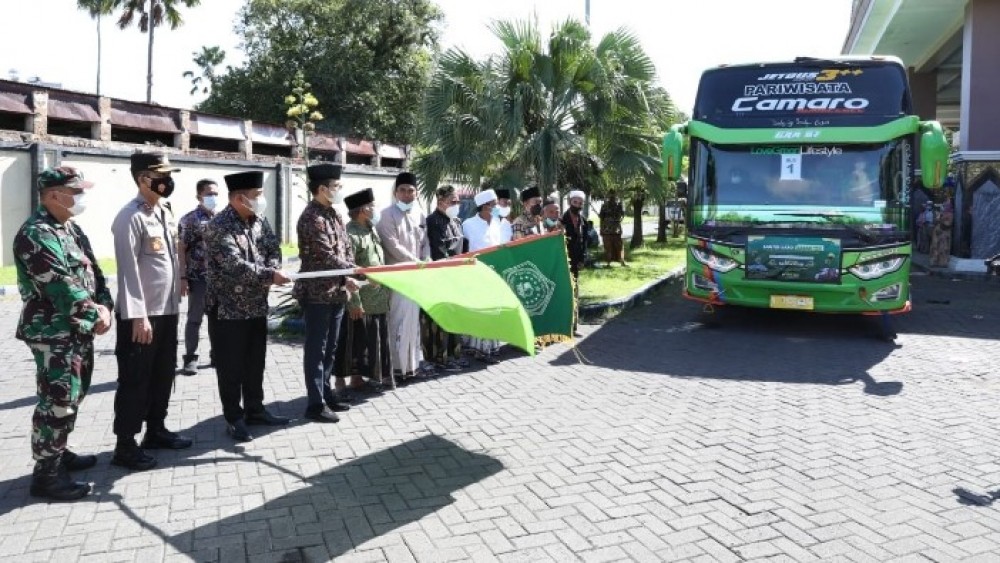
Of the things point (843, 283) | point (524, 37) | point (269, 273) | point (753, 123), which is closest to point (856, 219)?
point (843, 283)

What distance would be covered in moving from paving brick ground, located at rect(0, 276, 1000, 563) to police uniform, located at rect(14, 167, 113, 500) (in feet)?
0.96

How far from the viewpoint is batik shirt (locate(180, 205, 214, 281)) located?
24.1 ft

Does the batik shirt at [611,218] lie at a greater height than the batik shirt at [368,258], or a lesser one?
greater

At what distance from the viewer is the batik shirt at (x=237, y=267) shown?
17.3 feet

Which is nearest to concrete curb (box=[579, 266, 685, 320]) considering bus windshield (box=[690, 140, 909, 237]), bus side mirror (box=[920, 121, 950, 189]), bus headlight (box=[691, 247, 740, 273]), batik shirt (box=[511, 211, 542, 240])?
bus headlight (box=[691, 247, 740, 273])

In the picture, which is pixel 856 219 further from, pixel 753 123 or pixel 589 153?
pixel 589 153

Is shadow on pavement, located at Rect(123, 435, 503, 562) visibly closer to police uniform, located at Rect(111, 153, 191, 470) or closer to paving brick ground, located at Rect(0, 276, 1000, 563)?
paving brick ground, located at Rect(0, 276, 1000, 563)

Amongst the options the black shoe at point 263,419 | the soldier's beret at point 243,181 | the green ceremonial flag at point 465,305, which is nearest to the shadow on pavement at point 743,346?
the green ceremonial flag at point 465,305

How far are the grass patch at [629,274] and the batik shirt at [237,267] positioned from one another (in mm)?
6904

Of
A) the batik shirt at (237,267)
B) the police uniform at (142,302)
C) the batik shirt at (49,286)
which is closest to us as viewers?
the batik shirt at (49,286)

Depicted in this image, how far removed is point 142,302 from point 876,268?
797 cm

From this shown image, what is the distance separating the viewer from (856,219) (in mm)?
9242

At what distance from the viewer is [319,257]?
5875 millimetres

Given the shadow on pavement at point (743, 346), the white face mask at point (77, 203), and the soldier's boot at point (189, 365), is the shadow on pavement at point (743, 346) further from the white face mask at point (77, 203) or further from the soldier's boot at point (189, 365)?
the white face mask at point (77, 203)
